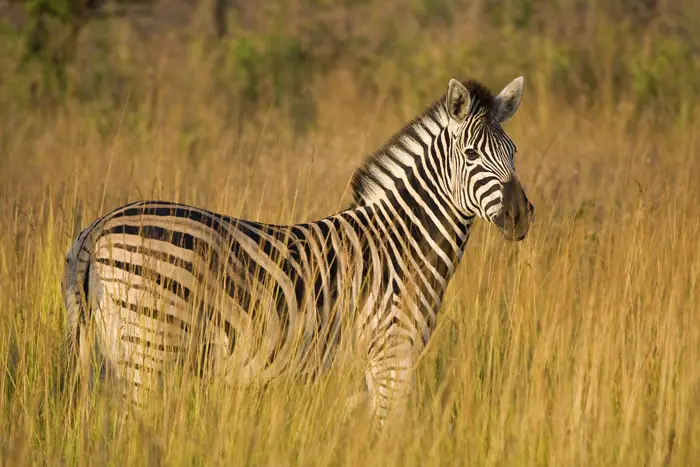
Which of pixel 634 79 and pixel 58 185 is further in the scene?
pixel 634 79

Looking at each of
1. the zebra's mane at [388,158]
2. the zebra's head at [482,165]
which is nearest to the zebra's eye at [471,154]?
the zebra's head at [482,165]

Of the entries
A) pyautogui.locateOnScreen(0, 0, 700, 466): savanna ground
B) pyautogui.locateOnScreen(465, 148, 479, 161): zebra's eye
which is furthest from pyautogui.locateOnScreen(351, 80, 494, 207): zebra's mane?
pyautogui.locateOnScreen(0, 0, 700, 466): savanna ground

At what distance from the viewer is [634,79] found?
43.5 feet

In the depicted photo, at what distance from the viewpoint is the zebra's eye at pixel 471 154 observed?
4.34 meters

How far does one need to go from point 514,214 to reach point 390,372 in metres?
0.85

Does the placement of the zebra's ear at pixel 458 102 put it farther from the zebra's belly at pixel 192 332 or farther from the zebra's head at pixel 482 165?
the zebra's belly at pixel 192 332

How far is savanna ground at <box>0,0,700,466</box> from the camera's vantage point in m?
3.83

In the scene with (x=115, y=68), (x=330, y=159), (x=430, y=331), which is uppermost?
(x=115, y=68)

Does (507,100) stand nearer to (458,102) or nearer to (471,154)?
(458,102)

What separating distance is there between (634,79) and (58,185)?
322 inches

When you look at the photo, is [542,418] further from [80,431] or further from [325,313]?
[80,431]

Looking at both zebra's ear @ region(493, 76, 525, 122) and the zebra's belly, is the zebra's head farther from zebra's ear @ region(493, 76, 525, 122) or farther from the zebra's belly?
the zebra's belly

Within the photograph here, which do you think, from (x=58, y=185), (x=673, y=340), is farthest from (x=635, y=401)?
(x=58, y=185)

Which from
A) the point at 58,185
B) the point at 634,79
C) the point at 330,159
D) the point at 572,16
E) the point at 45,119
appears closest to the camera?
the point at 58,185
